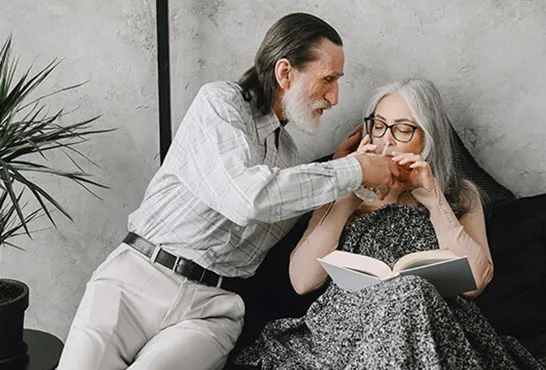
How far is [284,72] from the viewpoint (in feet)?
7.33

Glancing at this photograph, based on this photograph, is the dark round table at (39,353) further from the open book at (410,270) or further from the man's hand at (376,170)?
the man's hand at (376,170)

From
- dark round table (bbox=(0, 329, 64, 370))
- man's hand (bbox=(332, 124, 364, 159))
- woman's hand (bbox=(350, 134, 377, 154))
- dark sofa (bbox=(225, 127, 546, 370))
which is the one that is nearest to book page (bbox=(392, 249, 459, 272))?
woman's hand (bbox=(350, 134, 377, 154))

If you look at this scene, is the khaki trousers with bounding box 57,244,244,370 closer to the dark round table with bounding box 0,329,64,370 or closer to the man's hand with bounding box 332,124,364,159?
the dark round table with bounding box 0,329,64,370

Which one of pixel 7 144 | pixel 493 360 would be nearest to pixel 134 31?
pixel 7 144

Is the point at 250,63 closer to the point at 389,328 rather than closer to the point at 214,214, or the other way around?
the point at 214,214

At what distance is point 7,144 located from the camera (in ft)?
7.47

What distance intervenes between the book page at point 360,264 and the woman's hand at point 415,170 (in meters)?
0.32

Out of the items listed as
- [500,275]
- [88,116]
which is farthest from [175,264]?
[500,275]

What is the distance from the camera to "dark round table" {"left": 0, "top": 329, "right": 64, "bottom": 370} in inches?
90.8

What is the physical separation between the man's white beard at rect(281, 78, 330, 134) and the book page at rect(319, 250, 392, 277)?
0.43m

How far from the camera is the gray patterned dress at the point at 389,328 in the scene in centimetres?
182

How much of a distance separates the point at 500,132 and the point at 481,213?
1.34 feet

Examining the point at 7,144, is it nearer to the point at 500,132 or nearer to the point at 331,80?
the point at 331,80

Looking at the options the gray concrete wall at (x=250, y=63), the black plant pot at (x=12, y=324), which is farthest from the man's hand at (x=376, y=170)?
the black plant pot at (x=12, y=324)
